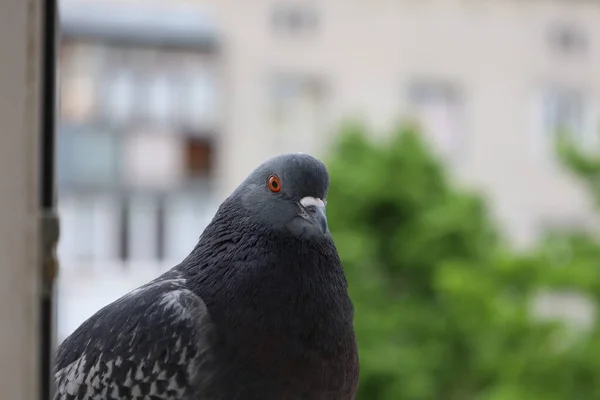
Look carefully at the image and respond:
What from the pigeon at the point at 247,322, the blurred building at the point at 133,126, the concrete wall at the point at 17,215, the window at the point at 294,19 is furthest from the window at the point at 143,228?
the concrete wall at the point at 17,215

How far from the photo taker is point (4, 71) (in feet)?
Result: 3.34

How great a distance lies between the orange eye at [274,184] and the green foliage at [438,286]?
17.3 feet

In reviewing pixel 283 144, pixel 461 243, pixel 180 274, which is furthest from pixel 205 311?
pixel 283 144

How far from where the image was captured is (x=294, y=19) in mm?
12164

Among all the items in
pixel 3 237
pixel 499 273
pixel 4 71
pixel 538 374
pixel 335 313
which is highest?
pixel 4 71

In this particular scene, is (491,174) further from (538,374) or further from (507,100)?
(538,374)

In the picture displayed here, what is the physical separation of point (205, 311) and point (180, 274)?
0.16 m

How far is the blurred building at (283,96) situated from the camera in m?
11.2

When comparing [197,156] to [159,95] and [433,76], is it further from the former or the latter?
[433,76]

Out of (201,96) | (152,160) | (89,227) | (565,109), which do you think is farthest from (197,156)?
(565,109)

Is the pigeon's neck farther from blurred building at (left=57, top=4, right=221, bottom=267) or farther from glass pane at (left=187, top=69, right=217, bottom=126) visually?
glass pane at (left=187, top=69, right=217, bottom=126)

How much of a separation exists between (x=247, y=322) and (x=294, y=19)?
11094 millimetres

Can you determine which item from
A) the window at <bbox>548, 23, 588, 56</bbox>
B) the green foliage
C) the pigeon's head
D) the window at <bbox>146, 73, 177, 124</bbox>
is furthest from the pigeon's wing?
the window at <bbox>548, 23, 588, 56</bbox>

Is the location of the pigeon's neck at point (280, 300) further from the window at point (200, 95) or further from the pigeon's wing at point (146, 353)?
the window at point (200, 95)
